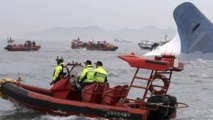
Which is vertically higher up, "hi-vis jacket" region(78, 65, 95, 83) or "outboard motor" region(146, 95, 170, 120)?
"hi-vis jacket" region(78, 65, 95, 83)

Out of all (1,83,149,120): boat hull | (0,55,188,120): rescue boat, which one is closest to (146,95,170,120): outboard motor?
(0,55,188,120): rescue boat

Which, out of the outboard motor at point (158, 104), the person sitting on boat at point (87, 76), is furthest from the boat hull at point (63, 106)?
the person sitting on boat at point (87, 76)

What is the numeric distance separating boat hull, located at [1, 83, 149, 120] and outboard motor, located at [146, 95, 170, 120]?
7.7 inches

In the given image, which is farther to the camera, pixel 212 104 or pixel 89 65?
pixel 212 104

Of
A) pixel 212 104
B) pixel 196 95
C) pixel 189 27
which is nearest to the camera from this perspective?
pixel 212 104

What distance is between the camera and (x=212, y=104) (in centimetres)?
1581

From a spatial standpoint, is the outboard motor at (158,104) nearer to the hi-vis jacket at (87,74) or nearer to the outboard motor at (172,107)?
the outboard motor at (172,107)

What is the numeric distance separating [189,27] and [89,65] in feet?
111

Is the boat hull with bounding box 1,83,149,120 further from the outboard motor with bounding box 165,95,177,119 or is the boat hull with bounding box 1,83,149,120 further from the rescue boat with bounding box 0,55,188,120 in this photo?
the outboard motor with bounding box 165,95,177,119

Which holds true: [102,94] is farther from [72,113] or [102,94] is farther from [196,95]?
[196,95]

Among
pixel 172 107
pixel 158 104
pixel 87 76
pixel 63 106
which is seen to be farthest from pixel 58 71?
pixel 172 107

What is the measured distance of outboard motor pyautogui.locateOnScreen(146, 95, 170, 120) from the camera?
1015 cm

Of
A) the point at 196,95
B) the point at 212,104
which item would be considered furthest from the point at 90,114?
the point at 196,95

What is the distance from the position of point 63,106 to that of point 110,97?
4.61 ft
